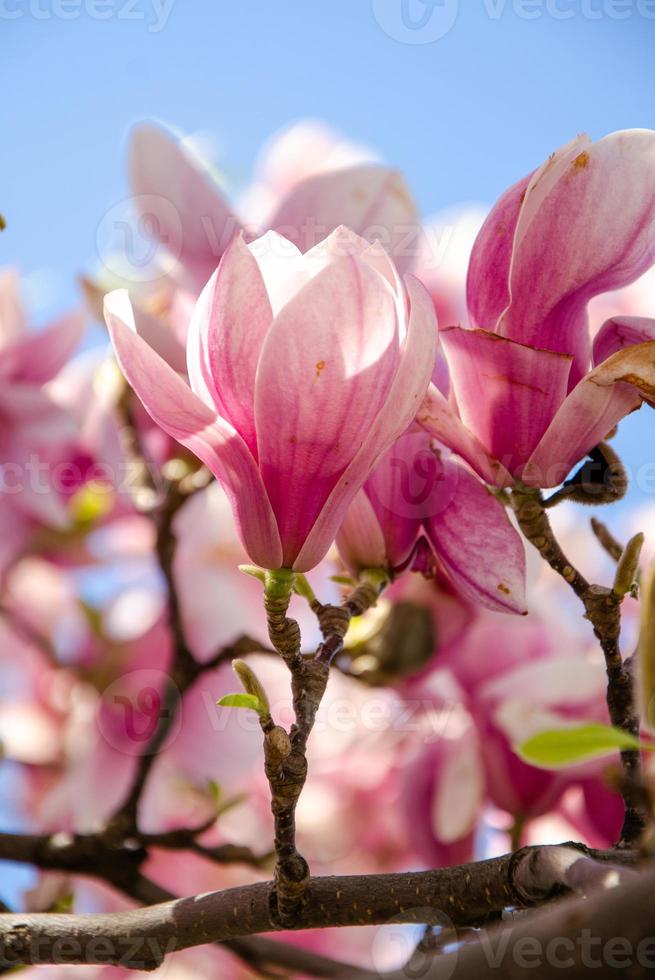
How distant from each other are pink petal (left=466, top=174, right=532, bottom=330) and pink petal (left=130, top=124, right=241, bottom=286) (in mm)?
334

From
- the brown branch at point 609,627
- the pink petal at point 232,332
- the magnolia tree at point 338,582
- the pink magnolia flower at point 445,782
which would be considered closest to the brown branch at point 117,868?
the magnolia tree at point 338,582

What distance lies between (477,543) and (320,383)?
0.15 meters

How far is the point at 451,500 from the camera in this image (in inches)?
23.3

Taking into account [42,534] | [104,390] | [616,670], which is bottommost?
[616,670]

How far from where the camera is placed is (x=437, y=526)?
0.59 m

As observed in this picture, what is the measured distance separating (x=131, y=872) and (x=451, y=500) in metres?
0.42

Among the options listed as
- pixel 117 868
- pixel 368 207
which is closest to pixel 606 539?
pixel 368 207

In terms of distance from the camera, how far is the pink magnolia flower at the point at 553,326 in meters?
0.52

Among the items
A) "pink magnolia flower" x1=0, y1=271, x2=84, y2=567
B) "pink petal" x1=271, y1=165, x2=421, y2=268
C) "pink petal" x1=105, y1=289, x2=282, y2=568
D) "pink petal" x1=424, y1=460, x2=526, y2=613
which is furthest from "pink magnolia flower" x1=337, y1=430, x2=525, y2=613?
"pink magnolia flower" x1=0, y1=271, x2=84, y2=567

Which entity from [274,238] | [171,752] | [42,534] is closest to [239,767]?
[171,752]

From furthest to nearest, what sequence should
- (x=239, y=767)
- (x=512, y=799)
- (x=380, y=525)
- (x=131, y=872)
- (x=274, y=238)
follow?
(x=239, y=767), (x=512, y=799), (x=131, y=872), (x=380, y=525), (x=274, y=238)

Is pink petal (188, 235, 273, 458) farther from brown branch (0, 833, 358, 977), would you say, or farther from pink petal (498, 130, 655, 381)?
brown branch (0, 833, 358, 977)

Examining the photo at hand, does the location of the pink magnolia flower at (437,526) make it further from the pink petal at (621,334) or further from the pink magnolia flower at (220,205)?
the pink magnolia flower at (220,205)

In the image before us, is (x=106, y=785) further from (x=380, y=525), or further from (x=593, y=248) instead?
(x=593, y=248)
